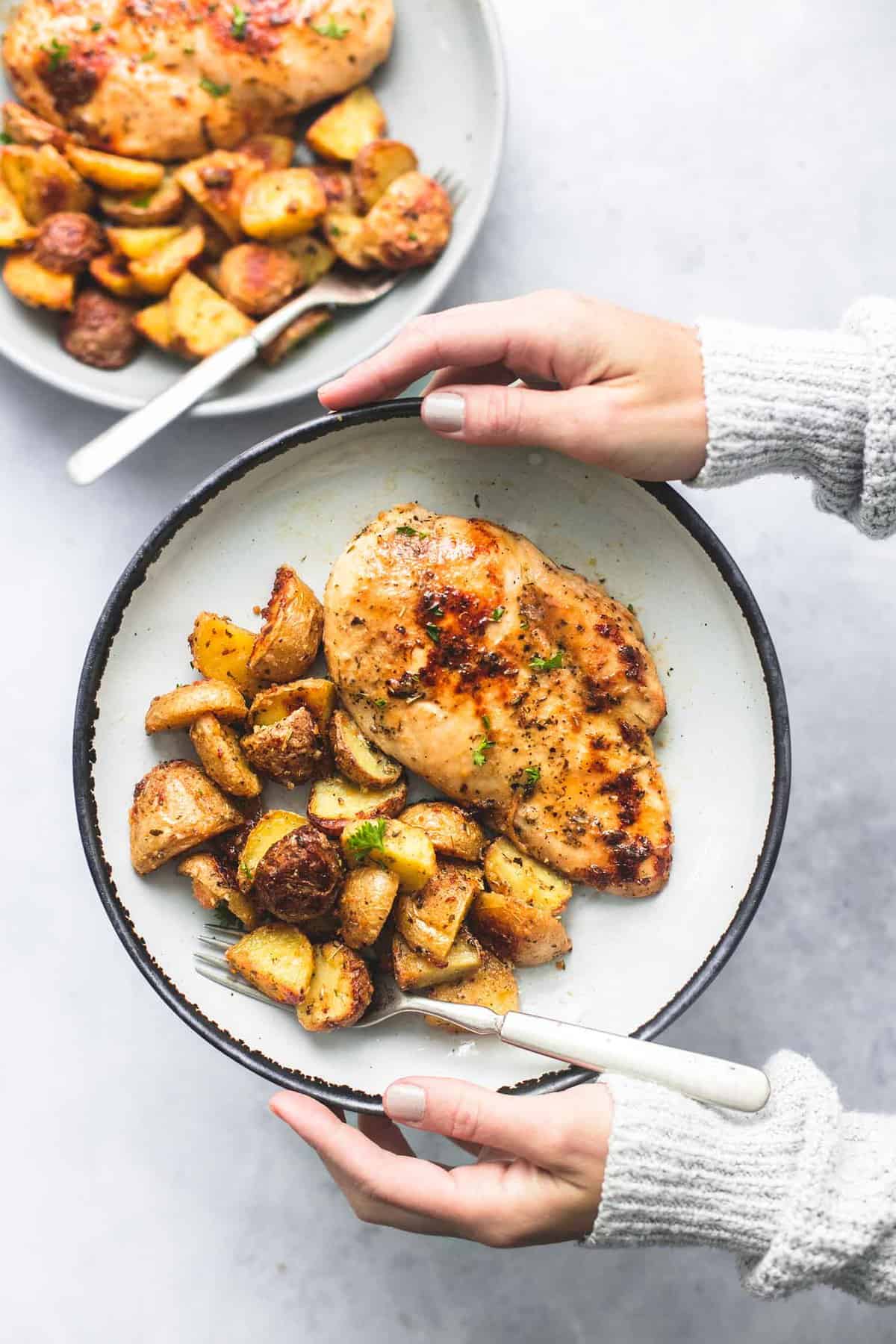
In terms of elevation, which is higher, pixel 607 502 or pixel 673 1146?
pixel 607 502

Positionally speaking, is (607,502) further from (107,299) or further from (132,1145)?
(132,1145)

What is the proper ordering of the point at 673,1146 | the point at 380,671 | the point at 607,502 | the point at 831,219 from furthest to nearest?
the point at 831,219
the point at 607,502
the point at 380,671
the point at 673,1146

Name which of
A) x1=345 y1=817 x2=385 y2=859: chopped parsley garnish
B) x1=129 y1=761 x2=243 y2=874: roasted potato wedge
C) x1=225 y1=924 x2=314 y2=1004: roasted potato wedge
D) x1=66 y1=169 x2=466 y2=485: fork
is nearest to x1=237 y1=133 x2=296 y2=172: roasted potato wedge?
x1=66 y1=169 x2=466 y2=485: fork

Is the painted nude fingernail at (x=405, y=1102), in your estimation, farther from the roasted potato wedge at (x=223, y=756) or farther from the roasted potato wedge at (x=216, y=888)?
the roasted potato wedge at (x=223, y=756)

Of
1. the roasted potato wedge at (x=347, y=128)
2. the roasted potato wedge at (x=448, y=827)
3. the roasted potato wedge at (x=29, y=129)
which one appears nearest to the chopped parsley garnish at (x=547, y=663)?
the roasted potato wedge at (x=448, y=827)

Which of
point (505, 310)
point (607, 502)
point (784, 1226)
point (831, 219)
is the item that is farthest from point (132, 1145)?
point (831, 219)

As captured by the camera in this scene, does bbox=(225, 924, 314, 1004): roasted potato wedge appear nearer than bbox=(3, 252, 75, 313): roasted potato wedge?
Yes

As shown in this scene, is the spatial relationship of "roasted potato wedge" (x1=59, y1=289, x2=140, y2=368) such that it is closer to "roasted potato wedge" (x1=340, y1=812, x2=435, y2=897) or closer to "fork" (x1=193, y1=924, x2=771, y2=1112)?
"roasted potato wedge" (x1=340, y1=812, x2=435, y2=897)
